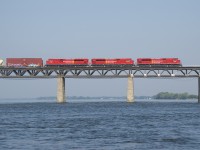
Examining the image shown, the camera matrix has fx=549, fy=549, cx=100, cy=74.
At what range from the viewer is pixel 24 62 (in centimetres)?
13438

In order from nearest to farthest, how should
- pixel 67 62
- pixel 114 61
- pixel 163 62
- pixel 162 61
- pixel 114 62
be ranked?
pixel 163 62 < pixel 162 61 < pixel 114 62 < pixel 114 61 < pixel 67 62

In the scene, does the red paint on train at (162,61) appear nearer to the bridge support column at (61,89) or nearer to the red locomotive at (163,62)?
the red locomotive at (163,62)

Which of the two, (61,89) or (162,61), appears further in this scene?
(162,61)

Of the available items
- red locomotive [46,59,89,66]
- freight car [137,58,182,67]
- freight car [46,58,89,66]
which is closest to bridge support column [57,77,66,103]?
freight car [46,58,89,66]

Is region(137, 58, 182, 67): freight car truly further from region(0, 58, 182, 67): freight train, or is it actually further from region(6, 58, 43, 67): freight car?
region(6, 58, 43, 67): freight car

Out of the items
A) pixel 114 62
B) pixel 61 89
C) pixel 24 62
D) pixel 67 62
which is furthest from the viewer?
pixel 24 62

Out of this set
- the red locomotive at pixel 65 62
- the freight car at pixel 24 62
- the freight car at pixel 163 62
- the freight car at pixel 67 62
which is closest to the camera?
the freight car at pixel 163 62

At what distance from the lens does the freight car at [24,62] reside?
13327 cm

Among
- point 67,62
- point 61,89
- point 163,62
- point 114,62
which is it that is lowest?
point 61,89

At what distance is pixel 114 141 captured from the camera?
3994cm

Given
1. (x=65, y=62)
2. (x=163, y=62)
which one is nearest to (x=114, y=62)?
(x=163, y=62)

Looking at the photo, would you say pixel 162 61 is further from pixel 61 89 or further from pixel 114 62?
pixel 61 89

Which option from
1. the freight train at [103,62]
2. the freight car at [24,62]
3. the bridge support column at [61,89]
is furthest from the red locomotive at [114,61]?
the freight car at [24,62]

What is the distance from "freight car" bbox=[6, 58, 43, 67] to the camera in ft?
437
